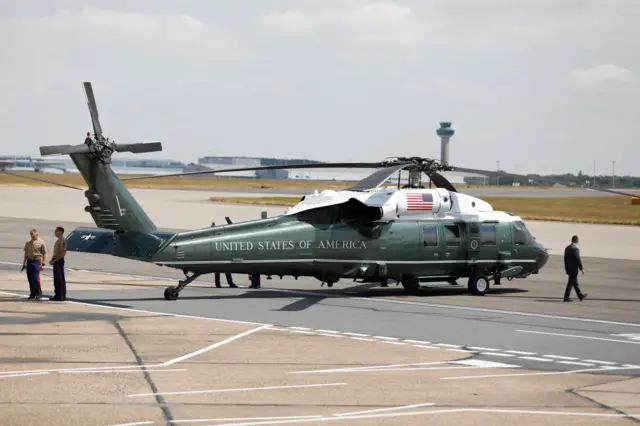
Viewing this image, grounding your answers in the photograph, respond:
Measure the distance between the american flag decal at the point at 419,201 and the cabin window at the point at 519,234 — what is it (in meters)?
3.03

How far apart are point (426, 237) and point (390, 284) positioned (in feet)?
12.6

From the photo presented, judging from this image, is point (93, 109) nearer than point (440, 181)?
Yes

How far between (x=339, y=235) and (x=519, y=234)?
6093 millimetres

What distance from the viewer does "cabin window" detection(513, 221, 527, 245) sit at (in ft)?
94.6

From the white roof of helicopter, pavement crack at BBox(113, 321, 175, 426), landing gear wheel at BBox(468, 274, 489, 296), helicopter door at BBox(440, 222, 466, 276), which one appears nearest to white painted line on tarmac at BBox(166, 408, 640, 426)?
pavement crack at BBox(113, 321, 175, 426)

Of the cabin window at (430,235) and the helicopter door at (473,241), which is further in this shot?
the helicopter door at (473,241)

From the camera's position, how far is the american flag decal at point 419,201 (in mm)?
27391

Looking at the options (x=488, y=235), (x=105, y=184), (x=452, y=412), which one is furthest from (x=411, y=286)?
(x=452, y=412)

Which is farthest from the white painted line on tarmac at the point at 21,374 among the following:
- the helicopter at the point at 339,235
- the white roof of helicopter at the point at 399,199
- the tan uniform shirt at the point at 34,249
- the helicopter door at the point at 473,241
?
the helicopter door at the point at 473,241

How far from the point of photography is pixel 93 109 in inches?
970

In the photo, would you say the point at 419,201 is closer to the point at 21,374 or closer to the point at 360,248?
the point at 360,248

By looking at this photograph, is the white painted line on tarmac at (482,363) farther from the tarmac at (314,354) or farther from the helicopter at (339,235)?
the helicopter at (339,235)

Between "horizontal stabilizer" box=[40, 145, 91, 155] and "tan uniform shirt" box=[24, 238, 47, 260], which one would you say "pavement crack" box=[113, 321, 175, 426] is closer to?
"horizontal stabilizer" box=[40, 145, 91, 155]

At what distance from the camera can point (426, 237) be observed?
27.5 metres
